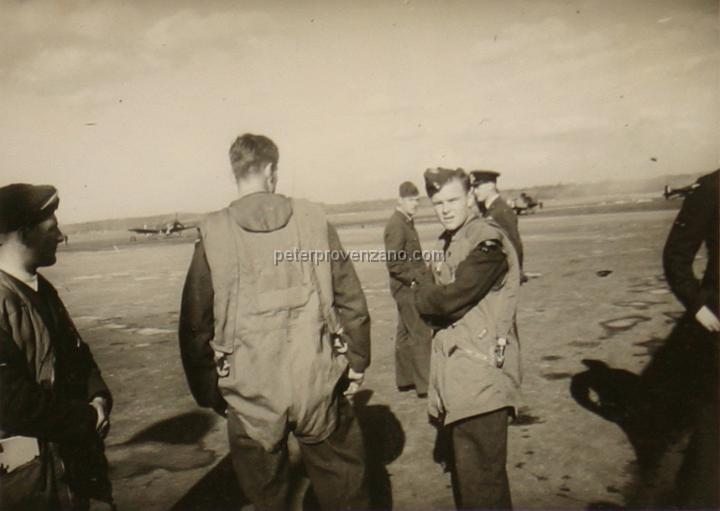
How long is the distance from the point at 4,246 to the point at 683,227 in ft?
10.5

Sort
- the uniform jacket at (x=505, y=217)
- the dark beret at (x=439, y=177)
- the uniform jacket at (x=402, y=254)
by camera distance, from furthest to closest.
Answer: the uniform jacket at (x=505, y=217)
the uniform jacket at (x=402, y=254)
the dark beret at (x=439, y=177)

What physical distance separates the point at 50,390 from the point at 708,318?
3.07 m

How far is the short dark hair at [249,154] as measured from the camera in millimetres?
2469

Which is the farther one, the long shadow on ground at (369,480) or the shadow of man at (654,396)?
the shadow of man at (654,396)

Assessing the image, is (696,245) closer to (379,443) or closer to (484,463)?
(484,463)

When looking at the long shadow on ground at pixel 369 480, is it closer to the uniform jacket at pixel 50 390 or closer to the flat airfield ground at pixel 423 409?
the flat airfield ground at pixel 423 409

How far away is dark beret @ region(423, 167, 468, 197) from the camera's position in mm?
2846

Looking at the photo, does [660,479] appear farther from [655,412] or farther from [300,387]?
[300,387]

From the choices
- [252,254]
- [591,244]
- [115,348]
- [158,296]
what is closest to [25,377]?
[252,254]

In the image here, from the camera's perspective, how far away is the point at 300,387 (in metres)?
2.36

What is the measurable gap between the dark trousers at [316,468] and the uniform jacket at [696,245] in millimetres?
1872

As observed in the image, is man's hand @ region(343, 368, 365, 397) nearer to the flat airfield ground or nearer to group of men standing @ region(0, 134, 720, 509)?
group of men standing @ region(0, 134, 720, 509)

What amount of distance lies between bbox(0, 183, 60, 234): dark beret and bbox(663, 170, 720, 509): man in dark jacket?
304 cm

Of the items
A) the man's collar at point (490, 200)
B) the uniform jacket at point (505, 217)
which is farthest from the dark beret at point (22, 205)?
the man's collar at point (490, 200)
